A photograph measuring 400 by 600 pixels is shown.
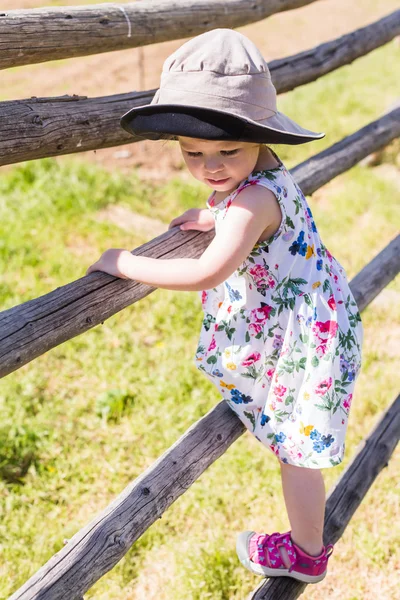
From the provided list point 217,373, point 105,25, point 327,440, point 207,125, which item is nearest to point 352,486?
point 327,440

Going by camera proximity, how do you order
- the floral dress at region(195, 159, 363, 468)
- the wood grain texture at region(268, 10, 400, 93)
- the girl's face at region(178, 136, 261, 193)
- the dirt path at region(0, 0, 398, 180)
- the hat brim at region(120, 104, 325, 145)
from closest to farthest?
the hat brim at region(120, 104, 325, 145)
the girl's face at region(178, 136, 261, 193)
the floral dress at region(195, 159, 363, 468)
the wood grain texture at region(268, 10, 400, 93)
the dirt path at region(0, 0, 398, 180)

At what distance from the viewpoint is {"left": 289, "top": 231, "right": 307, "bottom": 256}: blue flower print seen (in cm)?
169

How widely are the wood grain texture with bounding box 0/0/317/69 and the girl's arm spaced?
0.76 m

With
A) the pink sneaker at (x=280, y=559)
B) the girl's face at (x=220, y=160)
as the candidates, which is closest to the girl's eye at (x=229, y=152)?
the girl's face at (x=220, y=160)

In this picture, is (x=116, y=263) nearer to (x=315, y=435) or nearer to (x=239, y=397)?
(x=239, y=397)

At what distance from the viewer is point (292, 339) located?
1.70 metres

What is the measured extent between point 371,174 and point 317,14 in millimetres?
6190

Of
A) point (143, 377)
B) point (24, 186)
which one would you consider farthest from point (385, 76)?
point (143, 377)

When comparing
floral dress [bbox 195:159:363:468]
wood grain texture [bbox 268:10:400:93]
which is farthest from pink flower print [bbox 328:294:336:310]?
wood grain texture [bbox 268:10:400:93]

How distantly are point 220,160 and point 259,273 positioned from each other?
330 millimetres

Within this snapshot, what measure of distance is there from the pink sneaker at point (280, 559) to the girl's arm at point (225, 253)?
85cm

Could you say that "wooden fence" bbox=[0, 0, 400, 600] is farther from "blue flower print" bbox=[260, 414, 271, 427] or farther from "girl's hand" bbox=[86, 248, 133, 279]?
"blue flower print" bbox=[260, 414, 271, 427]

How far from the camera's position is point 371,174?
17.6 ft

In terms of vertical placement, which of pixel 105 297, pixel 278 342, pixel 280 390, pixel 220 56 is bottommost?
pixel 280 390
